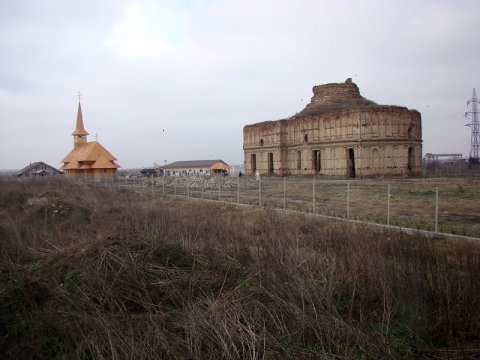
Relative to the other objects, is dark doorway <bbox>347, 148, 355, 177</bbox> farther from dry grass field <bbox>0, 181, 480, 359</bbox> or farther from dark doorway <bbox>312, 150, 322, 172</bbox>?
dry grass field <bbox>0, 181, 480, 359</bbox>

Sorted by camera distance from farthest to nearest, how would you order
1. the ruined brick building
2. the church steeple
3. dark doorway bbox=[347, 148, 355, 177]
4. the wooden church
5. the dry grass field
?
the church steeple → the wooden church → dark doorway bbox=[347, 148, 355, 177] → the ruined brick building → the dry grass field

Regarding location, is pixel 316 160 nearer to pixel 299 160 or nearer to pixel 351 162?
pixel 299 160

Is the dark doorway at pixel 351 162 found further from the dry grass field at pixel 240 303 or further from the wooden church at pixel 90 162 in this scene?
the dry grass field at pixel 240 303

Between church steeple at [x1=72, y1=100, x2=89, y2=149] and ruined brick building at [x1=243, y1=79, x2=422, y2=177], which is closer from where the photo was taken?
ruined brick building at [x1=243, y1=79, x2=422, y2=177]

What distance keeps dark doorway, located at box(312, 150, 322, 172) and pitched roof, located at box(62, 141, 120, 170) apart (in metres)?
29.9

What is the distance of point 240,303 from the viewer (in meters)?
4.24

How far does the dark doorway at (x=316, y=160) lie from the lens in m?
42.9

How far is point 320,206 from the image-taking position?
17.1 meters

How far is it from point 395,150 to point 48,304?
3978 cm

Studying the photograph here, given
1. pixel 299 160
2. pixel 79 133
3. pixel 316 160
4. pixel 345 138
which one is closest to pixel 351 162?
pixel 345 138

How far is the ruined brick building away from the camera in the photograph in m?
38.3

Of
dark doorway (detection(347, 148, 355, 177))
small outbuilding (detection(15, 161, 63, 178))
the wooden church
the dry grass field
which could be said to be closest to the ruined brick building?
dark doorway (detection(347, 148, 355, 177))

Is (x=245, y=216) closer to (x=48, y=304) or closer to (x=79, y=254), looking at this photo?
(x=79, y=254)

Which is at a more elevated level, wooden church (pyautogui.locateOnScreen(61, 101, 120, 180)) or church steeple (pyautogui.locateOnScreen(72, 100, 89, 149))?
church steeple (pyautogui.locateOnScreen(72, 100, 89, 149))
